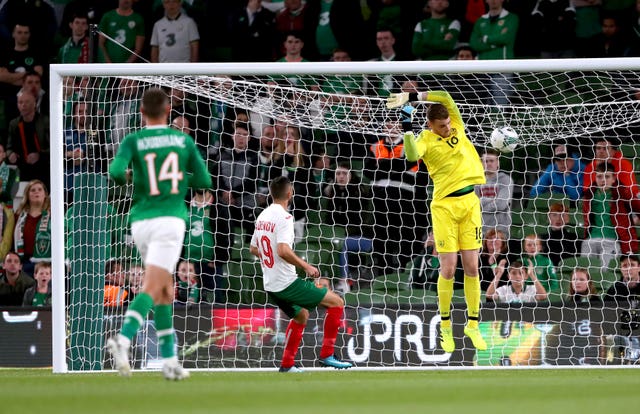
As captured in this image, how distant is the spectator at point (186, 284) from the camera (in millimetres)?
12773

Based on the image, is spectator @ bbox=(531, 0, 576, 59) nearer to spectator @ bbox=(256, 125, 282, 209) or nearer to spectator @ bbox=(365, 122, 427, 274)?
spectator @ bbox=(365, 122, 427, 274)

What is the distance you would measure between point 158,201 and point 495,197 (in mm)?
6194

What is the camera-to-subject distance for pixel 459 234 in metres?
10.8

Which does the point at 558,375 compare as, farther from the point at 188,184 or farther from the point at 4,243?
the point at 4,243

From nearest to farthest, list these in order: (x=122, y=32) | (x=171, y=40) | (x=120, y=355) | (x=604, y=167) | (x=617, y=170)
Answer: (x=120, y=355) < (x=617, y=170) < (x=604, y=167) < (x=171, y=40) < (x=122, y=32)

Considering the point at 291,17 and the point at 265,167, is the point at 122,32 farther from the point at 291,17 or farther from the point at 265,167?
the point at 265,167

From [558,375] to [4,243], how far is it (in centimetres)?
800

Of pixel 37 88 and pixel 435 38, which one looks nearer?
pixel 435 38

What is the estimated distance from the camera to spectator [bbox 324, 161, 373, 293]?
13360mm

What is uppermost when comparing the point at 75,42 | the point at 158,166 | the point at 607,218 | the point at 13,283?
the point at 75,42

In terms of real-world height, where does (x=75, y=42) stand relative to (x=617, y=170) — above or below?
above

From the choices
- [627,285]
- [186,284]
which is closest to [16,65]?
[186,284]

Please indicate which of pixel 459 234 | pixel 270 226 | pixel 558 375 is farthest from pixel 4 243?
pixel 558 375

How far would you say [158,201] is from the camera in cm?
825
